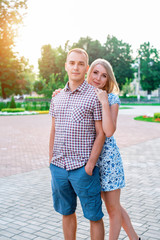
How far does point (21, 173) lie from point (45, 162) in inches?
44.0

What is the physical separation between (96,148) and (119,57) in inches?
2472

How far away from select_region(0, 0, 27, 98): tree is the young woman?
24.8m

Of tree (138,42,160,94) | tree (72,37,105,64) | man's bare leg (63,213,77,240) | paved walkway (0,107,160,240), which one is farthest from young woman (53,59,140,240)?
tree (138,42,160,94)

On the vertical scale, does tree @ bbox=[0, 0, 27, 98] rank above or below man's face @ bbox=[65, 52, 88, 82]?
above

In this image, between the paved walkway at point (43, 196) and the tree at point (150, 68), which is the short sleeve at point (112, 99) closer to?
the paved walkway at point (43, 196)

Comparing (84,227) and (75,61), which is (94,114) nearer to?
(75,61)

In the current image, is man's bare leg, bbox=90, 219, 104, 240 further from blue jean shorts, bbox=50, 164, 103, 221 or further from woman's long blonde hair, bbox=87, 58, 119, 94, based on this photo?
woman's long blonde hair, bbox=87, 58, 119, 94

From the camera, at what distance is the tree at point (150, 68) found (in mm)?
64188

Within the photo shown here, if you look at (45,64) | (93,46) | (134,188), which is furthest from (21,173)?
(45,64)

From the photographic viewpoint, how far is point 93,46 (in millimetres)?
61469

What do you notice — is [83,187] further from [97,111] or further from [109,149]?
[97,111]

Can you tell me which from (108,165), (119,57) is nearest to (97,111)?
(108,165)

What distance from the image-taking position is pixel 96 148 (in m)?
2.30

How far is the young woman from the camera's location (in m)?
2.31
